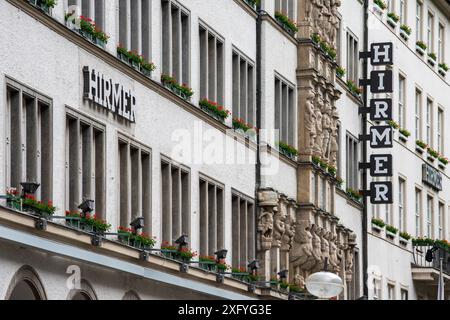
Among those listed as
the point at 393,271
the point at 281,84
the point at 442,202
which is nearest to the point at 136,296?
the point at 281,84

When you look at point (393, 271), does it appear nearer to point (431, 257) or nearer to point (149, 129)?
point (431, 257)

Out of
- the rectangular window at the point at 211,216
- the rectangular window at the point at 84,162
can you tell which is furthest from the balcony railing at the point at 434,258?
the rectangular window at the point at 84,162

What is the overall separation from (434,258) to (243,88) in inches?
886

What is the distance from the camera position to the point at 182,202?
34.2 metres

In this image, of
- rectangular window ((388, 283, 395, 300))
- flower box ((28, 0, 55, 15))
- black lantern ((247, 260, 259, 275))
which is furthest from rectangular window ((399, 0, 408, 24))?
flower box ((28, 0, 55, 15))

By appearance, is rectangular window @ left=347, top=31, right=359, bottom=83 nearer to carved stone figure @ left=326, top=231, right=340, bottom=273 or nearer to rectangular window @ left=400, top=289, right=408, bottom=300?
carved stone figure @ left=326, top=231, right=340, bottom=273

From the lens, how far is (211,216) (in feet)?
119

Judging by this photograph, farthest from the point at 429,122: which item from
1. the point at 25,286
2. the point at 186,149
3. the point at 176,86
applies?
the point at 25,286

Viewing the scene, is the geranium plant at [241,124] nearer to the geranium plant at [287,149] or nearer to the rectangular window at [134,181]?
Answer: the geranium plant at [287,149]

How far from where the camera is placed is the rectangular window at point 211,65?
118 feet

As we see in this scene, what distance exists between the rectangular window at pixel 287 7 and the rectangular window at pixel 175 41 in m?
7.99

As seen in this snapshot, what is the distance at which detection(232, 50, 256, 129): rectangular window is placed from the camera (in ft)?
127

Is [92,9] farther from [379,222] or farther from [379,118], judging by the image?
[379,222]
